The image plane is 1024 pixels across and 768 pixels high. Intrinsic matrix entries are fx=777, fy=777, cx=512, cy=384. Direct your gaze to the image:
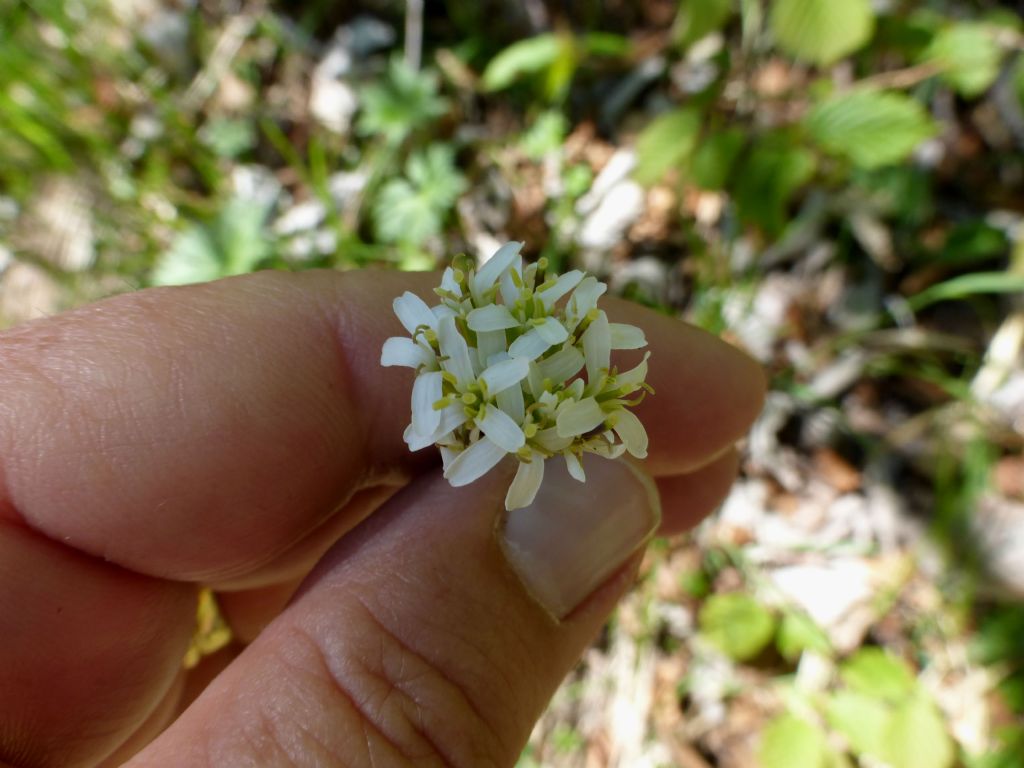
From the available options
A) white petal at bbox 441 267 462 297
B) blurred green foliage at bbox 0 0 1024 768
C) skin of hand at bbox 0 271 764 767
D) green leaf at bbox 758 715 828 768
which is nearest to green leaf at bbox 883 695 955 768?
blurred green foliage at bbox 0 0 1024 768

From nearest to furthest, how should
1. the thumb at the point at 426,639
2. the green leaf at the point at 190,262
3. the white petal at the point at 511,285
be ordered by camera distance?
1. the thumb at the point at 426,639
2. the white petal at the point at 511,285
3. the green leaf at the point at 190,262

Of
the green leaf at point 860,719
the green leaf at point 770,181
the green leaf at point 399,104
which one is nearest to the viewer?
the green leaf at point 860,719

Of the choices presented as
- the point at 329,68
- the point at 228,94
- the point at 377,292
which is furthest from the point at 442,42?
the point at 377,292

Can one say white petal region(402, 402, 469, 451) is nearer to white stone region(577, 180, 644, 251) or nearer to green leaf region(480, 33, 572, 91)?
white stone region(577, 180, 644, 251)

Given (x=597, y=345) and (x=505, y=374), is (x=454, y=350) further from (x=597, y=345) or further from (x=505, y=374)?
(x=597, y=345)

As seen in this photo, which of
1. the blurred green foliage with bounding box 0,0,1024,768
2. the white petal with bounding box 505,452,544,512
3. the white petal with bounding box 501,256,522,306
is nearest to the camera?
the white petal with bounding box 505,452,544,512

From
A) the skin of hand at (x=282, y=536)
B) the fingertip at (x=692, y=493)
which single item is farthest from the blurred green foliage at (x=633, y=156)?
the skin of hand at (x=282, y=536)

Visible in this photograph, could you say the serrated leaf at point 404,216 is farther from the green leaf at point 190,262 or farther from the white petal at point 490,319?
the white petal at point 490,319
